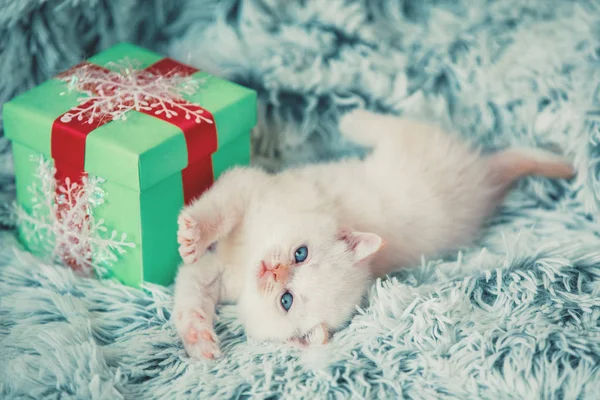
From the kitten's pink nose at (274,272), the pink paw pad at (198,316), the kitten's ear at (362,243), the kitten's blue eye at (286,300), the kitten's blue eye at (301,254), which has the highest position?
the kitten's ear at (362,243)

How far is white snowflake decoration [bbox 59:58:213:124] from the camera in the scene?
59.4 inches

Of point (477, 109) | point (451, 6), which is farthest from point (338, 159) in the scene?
point (451, 6)

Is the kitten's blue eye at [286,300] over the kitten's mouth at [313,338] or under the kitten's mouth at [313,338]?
over

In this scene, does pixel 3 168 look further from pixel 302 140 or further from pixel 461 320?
pixel 461 320

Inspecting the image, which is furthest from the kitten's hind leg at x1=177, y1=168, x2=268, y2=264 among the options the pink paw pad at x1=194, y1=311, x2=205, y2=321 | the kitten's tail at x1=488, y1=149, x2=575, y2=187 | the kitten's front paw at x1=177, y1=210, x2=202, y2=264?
the kitten's tail at x1=488, y1=149, x2=575, y2=187

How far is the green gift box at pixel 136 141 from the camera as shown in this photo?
1.43m

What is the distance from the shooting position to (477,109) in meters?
A: 1.92

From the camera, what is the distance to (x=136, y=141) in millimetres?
1420

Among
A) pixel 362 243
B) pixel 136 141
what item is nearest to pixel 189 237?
pixel 136 141

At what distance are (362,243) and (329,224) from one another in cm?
8

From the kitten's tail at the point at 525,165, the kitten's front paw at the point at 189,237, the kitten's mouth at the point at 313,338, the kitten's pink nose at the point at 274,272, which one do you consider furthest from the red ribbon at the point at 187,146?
the kitten's tail at the point at 525,165

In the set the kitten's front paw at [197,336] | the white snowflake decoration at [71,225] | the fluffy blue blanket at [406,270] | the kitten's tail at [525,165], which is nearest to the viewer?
the fluffy blue blanket at [406,270]

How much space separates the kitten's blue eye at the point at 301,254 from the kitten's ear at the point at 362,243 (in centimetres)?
8

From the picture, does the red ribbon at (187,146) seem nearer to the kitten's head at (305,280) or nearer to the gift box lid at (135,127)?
the gift box lid at (135,127)
